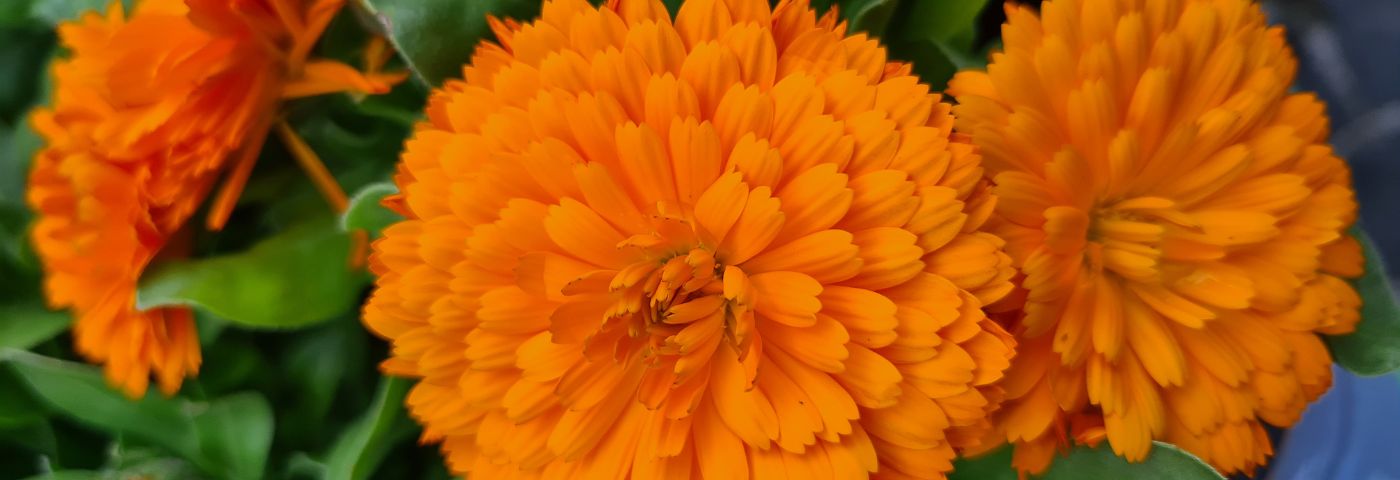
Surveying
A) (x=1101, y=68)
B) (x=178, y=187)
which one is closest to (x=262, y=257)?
(x=178, y=187)

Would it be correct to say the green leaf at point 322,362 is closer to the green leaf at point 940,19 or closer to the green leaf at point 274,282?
the green leaf at point 274,282

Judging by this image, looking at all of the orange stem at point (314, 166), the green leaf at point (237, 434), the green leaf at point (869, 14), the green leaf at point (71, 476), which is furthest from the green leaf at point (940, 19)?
the green leaf at point (71, 476)

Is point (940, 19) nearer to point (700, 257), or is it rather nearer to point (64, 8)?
point (700, 257)

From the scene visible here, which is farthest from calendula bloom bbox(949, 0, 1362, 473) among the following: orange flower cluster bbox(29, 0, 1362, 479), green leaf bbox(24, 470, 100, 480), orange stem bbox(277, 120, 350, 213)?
green leaf bbox(24, 470, 100, 480)

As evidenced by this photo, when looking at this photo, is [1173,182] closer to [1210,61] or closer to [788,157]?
[1210,61]

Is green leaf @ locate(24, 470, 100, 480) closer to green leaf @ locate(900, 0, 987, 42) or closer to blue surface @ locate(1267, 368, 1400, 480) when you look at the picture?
green leaf @ locate(900, 0, 987, 42)
